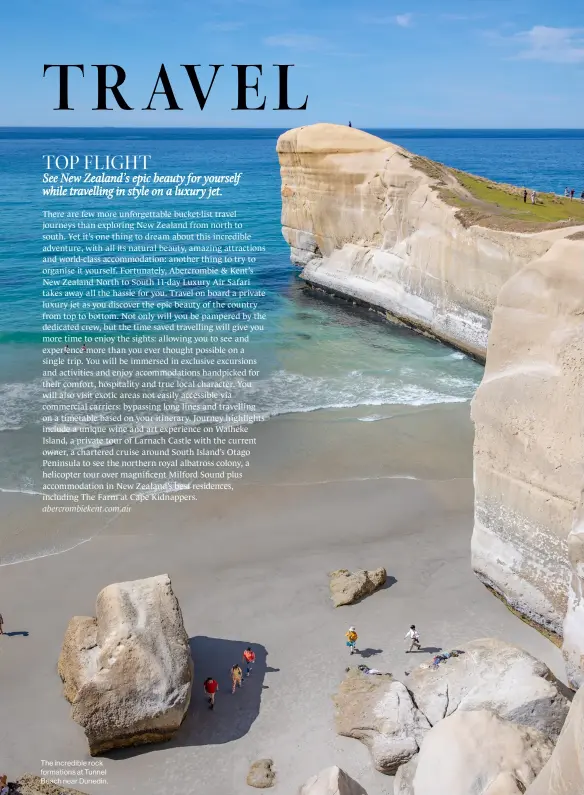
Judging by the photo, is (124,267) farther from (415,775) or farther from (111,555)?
(415,775)

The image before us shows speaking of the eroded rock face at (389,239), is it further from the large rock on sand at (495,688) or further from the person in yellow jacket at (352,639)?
the large rock on sand at (495,688)

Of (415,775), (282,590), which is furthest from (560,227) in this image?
(415,775)

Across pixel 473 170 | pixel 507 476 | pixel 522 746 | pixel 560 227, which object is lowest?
pixel 522 746

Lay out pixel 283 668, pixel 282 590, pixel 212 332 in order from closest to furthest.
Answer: pixel 283 668 < pixel 282 590 < pixel 212 332

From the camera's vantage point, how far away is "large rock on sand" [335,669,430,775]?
10188 millimetres

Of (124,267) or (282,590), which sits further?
(124,267)

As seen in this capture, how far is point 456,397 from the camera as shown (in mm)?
23484

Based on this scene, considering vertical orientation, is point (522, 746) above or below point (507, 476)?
below

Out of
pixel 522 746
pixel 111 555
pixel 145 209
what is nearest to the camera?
pixel 522 746

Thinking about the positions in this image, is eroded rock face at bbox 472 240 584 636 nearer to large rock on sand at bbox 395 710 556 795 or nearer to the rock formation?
the rock formation

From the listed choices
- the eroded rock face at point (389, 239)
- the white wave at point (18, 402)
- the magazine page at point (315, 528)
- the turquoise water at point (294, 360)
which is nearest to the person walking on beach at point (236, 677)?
the magazine page at point (315, 528)

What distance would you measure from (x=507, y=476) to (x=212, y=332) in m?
19.8

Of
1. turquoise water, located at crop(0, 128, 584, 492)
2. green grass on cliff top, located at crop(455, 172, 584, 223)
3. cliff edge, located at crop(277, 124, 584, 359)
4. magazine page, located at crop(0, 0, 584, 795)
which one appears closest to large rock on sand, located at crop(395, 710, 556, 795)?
magazine page, located at crop(0, 0, 584, 795)

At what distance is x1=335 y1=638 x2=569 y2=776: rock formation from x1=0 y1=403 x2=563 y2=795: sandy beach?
328 millimetres
